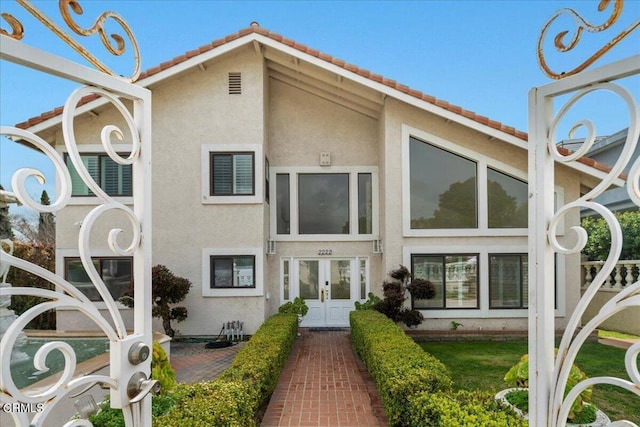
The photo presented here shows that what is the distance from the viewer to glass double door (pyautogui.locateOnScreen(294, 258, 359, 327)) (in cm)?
1219

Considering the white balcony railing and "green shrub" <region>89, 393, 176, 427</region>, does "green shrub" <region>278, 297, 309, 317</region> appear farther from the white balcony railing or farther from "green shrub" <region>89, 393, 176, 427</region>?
the white balcony railing

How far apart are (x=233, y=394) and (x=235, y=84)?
9.55 meters

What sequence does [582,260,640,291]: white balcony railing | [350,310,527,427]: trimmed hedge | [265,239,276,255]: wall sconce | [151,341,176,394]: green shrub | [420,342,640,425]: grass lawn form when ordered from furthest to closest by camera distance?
1. [265,239,276,255]: wall sconce
2. [582,260,640,291]: white balcony railing
3. [420,342,640,425]: grass lawn
4. [151,341,176,394]: green shrub
5. [350,310,527,427]: trimmed hedge

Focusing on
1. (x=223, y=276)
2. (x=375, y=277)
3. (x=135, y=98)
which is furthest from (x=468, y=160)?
(x=135, y=98)

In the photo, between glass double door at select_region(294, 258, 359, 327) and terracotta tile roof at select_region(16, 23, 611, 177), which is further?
glass double door at select_region(294, 258, 359, 327)

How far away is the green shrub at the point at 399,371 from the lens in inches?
171

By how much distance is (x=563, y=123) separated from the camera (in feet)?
6.09

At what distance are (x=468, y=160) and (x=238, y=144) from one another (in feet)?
23.2

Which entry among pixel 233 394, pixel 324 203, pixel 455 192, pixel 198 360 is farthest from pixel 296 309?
pixel 233 394

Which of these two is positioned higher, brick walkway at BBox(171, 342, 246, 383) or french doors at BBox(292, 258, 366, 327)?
french doors at BBox(292, 258, 366, 327)

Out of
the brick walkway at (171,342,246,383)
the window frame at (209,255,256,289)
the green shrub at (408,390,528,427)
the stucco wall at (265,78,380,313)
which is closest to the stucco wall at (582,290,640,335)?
the stucco wall at (265,78,380,313)

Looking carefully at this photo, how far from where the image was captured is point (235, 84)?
11227 mm

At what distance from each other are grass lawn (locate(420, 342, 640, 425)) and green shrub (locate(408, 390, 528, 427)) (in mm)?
2442

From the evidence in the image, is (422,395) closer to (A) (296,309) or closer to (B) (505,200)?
(A) (296,309)
